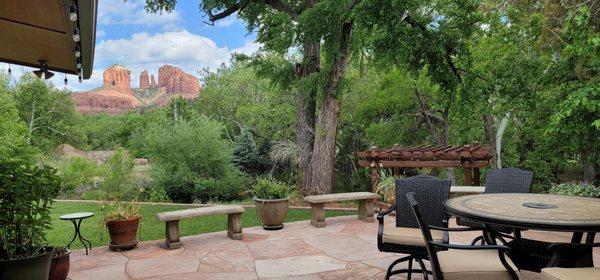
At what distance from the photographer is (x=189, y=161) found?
1158 cm

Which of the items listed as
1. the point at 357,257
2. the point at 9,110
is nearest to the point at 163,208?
the point at 357,257

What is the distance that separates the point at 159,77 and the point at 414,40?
77.5m

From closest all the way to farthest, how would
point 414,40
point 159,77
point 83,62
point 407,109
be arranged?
1. point 83,62
2. point 414,40
3. point 407,109
4. point 159,77

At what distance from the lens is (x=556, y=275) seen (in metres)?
2.34

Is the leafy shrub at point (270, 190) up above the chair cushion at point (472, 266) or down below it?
above

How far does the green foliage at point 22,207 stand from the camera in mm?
2607

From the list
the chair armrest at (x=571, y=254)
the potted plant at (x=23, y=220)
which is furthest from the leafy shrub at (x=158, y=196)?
the chair armrest at (x=571, y=254)

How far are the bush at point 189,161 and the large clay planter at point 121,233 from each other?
596 centimetres

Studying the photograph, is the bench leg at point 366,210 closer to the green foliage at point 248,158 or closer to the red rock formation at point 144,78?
the green foliage at point 248,158

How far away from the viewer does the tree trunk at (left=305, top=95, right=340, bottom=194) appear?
9.16 metres

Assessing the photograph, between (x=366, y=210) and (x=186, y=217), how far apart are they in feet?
9.44

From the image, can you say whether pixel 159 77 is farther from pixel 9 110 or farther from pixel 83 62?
pixel 83 62

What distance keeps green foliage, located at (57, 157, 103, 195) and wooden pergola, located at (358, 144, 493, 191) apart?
34.7ft

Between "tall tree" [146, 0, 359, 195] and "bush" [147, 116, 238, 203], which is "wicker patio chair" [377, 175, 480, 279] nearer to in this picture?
"tall tree" [146, 0, 359, 195]
